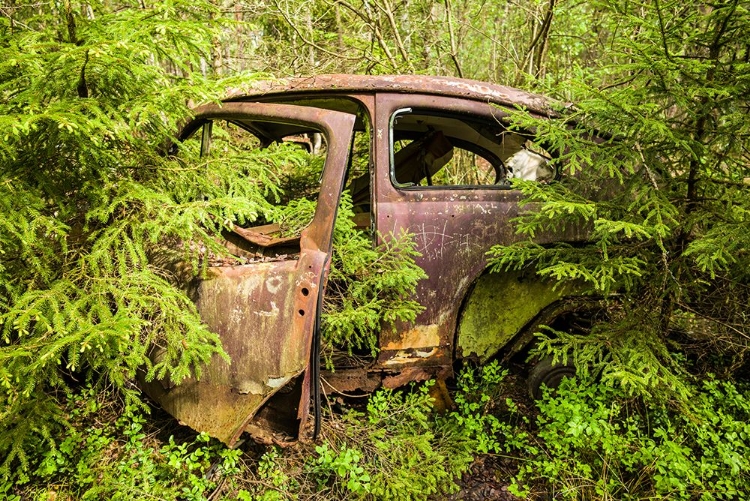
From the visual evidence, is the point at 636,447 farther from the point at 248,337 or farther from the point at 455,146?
the point at 455,146

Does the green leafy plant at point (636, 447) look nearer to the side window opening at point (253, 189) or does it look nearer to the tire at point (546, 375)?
the tire at point (546, 375)

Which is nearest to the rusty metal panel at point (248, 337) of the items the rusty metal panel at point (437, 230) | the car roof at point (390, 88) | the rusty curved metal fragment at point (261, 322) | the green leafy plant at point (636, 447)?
the rusty curved metal fragment at point (261, 322)

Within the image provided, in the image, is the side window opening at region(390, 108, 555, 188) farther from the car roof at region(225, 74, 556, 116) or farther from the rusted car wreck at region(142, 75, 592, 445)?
the car roof at region(225, 74, 556, 116)

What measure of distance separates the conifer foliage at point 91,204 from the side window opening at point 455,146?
126 centimetres

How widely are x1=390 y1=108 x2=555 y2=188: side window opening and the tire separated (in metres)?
1.27

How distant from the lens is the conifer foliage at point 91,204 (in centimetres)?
173

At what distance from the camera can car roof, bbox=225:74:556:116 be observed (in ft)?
8.57

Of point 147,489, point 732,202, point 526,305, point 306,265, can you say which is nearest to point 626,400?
point 526,305

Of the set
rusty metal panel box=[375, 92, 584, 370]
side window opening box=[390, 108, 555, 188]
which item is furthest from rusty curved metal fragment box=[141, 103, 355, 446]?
side window opening box=[390, 108, 555, 188]

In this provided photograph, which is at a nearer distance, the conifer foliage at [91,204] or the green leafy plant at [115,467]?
the conifer foliage at [91,204]

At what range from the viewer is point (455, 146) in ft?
12.6

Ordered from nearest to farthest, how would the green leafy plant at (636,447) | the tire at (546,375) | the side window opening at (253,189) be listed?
1. the side window opening at (253,189)
2. the green leafy plant at (636,447)
3. the tire at (546,375)

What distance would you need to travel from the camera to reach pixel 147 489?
7.54 ft

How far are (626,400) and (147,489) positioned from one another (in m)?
2.76
